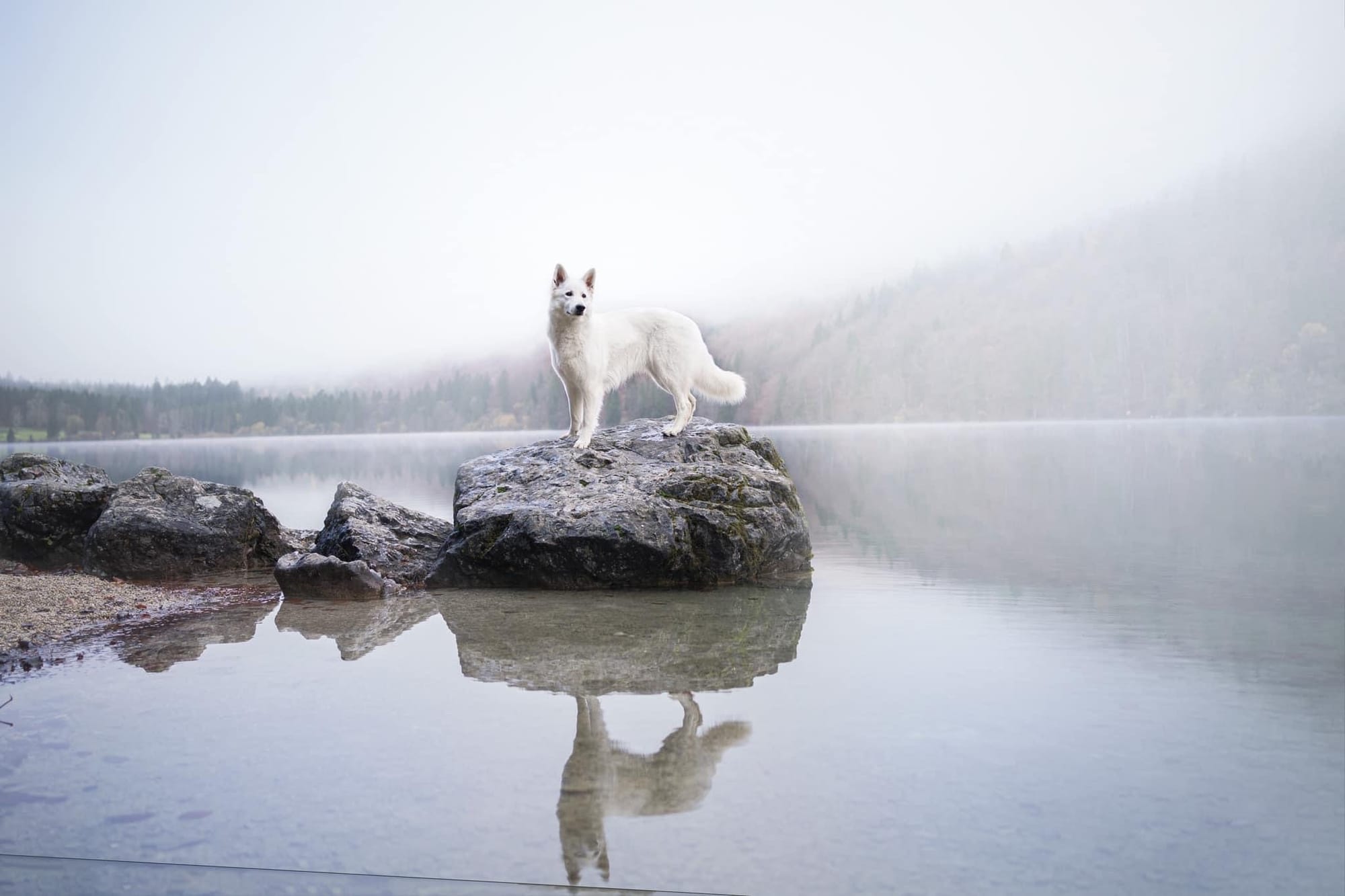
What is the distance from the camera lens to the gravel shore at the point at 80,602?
5762 millimetres

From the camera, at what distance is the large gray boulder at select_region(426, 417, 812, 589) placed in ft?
25.0

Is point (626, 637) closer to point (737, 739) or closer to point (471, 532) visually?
point (737, 739)

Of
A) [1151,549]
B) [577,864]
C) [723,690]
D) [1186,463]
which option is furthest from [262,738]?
[1186,463]

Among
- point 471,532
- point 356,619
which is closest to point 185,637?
point 356,619

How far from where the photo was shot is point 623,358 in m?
9.04

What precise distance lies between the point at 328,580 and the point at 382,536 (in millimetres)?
1414

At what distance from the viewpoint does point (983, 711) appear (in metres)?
4.08

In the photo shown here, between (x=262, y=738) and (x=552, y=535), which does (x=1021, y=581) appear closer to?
(x=552, y=535)

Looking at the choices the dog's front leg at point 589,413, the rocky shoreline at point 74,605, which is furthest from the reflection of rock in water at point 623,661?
the dog's front leg at point 589,413

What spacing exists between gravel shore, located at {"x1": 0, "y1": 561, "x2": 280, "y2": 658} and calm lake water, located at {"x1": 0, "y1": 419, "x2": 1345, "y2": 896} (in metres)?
0.64

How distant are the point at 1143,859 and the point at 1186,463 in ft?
79.6

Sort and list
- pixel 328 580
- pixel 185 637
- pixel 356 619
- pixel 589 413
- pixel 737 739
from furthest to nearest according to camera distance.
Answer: pixel 589 413
pixel 328 580
pixel 356 619
pixel 185 637
pixel 737 739

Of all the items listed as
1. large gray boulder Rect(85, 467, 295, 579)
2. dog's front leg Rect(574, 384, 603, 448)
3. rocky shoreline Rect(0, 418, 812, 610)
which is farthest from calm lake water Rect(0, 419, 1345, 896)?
large gray boulder Rect(85, 467, 295, 579)

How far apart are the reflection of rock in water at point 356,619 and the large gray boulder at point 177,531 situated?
94.1 inches
